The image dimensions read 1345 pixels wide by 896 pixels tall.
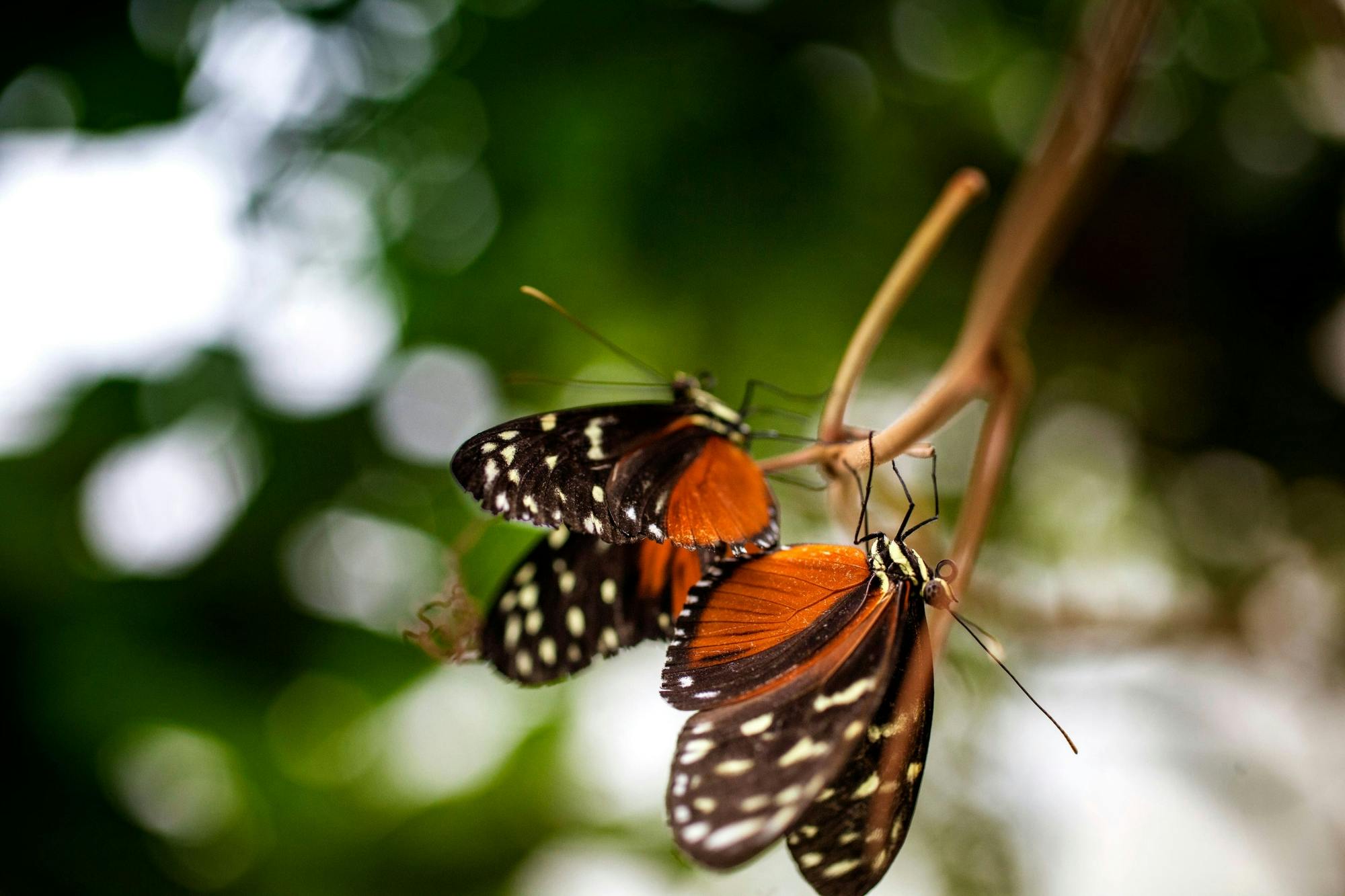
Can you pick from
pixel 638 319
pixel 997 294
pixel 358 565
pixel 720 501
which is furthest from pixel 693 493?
pixel 358 565

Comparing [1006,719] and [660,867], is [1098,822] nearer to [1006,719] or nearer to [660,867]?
[1006,719]

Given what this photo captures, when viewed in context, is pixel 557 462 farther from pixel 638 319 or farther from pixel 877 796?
pixel 638 319

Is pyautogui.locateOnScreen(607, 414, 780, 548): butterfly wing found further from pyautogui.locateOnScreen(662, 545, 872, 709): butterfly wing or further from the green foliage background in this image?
the green foliage background

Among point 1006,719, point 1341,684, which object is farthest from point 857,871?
point 1341,684

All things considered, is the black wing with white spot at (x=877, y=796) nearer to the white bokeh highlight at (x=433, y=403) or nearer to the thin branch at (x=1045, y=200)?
the thin branch at (x=1045, y=200)

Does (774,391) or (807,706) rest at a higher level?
(807,706)
